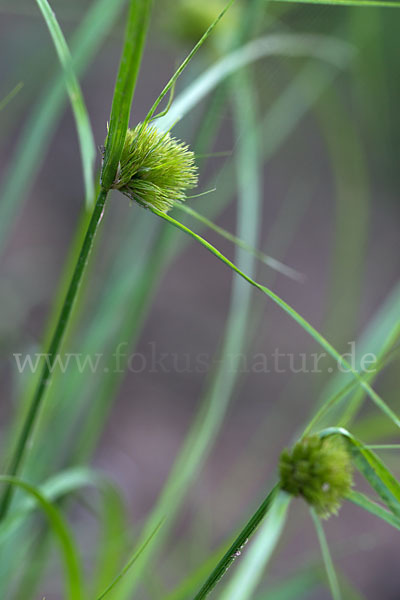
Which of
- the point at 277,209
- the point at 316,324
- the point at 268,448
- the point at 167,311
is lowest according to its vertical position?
the point at 268,448

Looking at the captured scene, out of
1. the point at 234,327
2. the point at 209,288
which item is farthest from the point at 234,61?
the point at 209,288

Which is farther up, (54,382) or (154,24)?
(154,24)

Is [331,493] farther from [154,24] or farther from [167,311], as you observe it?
[167,311]

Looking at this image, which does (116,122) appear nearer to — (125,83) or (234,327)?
(125,83)

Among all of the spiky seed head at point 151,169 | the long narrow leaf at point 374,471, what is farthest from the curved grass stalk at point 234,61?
the long narrow leaf at point 374,471

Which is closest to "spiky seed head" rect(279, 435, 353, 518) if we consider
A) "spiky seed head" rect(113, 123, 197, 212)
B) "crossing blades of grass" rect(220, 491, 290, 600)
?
"crossing blades of grass" rect(220, 491, 290, 600)

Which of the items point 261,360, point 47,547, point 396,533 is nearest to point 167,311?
point 261,360
